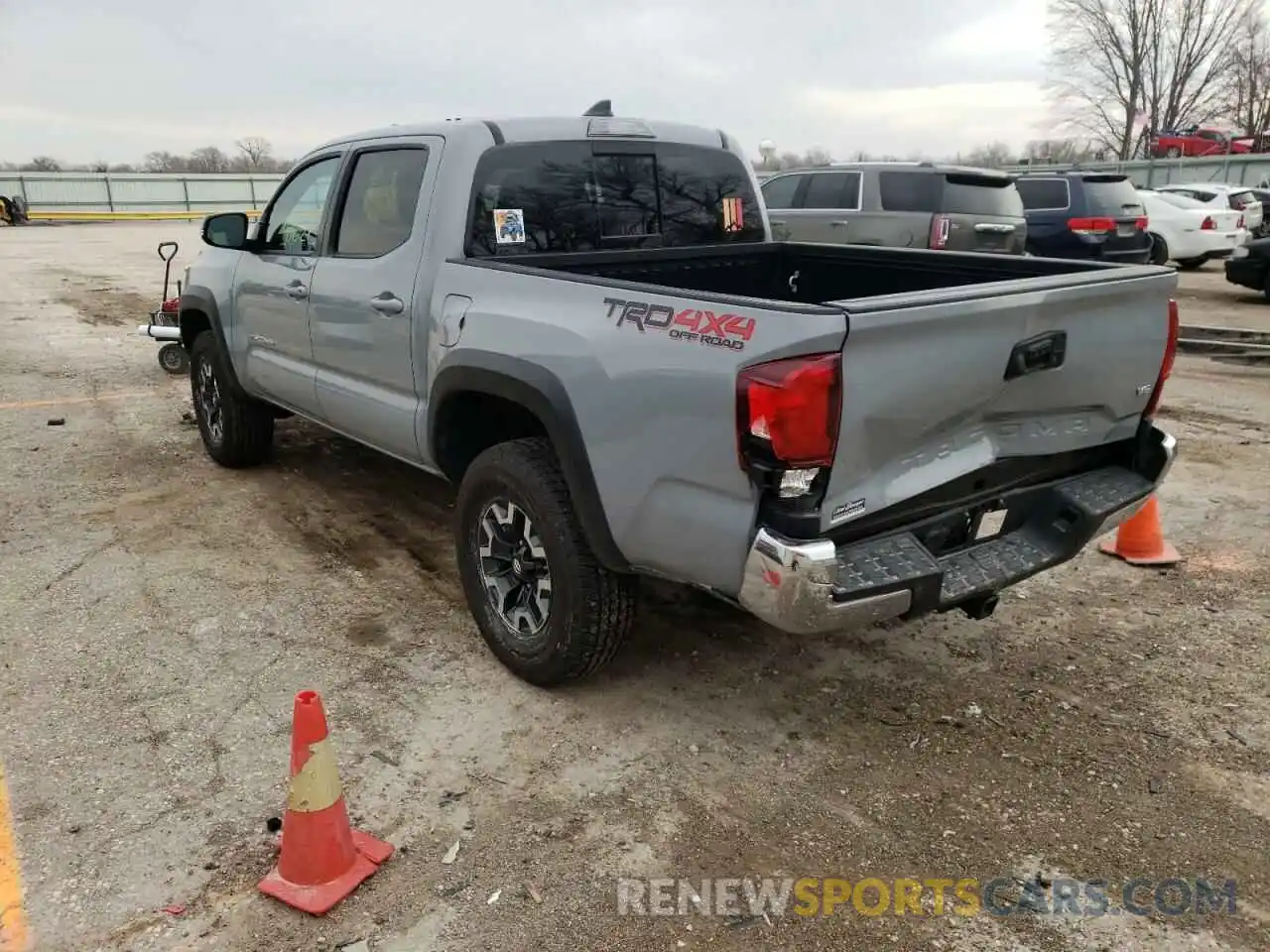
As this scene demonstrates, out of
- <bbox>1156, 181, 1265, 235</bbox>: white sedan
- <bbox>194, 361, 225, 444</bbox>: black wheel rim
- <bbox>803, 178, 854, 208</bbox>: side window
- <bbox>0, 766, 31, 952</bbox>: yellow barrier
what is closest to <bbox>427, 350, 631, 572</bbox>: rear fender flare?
<bbox>0, 766, 31, 952</bbox>: yellow barrier

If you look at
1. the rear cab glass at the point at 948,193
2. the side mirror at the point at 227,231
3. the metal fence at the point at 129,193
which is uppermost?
the metal fence at the point at 129,193

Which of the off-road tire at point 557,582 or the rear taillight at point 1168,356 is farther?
the rear taillight at point 1168,356

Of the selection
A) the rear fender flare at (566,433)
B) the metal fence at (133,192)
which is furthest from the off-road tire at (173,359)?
the metal fence at (133,192)

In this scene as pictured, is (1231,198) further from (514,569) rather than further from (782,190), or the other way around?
(514,569)

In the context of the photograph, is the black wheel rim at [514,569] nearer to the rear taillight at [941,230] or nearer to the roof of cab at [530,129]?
the roof of cab at [530,129]

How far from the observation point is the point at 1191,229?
17.2 m

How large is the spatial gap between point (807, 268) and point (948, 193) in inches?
277

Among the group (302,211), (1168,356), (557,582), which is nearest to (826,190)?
(302,211)

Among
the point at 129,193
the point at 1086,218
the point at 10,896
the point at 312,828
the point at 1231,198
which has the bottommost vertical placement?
the point at 10,896

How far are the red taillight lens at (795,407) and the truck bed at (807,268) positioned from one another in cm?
109

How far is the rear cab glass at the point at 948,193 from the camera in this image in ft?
35.4

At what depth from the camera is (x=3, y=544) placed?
4844 millimetres

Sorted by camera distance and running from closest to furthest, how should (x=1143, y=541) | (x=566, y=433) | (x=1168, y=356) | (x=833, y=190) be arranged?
(x=566, y=433)
(x=1168, y=356)
(x=1143, y=541)
(x=833, y=190)

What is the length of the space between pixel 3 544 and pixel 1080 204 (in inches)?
523
